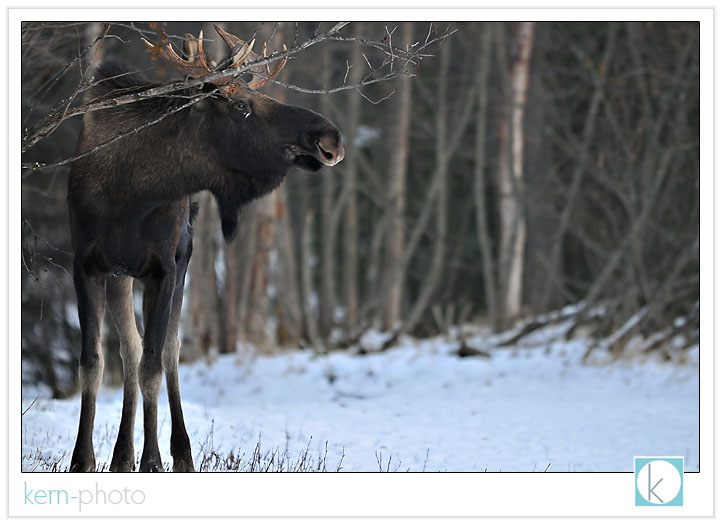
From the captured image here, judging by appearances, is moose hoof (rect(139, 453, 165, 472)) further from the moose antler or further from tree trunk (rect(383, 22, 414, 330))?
tree trunk (rect(383, 22, 414, 330))

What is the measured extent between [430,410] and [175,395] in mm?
4465

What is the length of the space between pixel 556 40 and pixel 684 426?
9334 mm

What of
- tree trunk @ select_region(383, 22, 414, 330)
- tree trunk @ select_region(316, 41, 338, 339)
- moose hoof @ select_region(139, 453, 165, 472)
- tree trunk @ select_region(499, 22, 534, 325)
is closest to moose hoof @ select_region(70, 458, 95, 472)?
moose hoof @ select_region(139, 453, 165, 472)

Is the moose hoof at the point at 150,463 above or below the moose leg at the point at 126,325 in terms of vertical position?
below

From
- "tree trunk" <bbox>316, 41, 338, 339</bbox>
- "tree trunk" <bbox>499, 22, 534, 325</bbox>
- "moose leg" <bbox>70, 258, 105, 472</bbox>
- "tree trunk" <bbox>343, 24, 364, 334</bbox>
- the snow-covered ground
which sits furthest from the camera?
"tree trunk" <bbox>343, 24, 364, 334</bbox>

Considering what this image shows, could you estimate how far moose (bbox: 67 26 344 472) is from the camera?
16.9 ft

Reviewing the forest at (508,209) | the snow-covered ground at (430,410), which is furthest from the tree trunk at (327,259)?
the snow-covered ground at (430,410)

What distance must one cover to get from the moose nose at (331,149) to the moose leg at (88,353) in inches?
56.3

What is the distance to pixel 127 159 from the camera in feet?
17.5

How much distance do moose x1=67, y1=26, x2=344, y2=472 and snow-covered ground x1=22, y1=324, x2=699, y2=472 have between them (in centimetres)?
86

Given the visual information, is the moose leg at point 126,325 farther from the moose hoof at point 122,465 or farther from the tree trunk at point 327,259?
the tree trunk at point 327,259

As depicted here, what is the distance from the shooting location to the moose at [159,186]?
203 inches

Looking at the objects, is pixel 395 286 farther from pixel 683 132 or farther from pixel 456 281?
pixel 456 281
